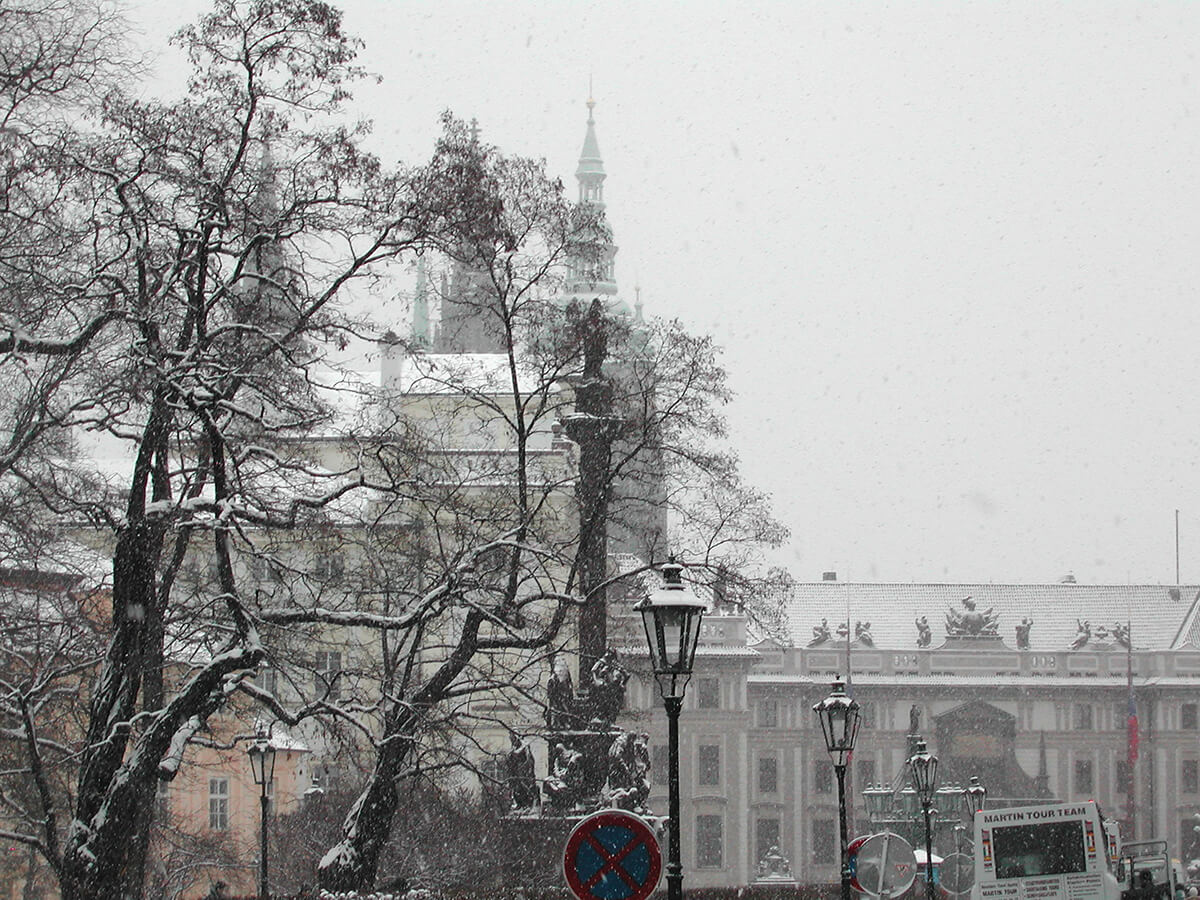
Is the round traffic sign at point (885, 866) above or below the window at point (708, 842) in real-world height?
above

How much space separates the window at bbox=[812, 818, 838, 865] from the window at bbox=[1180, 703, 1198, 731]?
17631 mm

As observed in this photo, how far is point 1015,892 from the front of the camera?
24.9 m

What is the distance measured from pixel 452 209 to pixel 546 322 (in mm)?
5151

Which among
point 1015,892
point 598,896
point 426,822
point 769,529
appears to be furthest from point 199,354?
point 426,822

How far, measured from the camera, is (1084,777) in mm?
81562

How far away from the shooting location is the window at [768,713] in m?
79.4

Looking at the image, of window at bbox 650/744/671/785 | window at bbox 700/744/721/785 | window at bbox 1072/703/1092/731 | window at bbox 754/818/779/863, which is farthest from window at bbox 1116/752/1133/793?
window at bbox 650/744/671/785

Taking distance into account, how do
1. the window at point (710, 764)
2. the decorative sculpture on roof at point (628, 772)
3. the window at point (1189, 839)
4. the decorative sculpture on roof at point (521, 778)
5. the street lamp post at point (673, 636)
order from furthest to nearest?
A: the window at point (1189, 839)
the window at point (710, 764)
the decorative sculpture on roof at point (521, 778)
the decorative sculpture on roof at point (628, 772)
the street lamp post at point (673, 636)

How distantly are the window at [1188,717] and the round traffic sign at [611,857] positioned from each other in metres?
77.9

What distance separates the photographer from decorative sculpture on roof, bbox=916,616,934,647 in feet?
276

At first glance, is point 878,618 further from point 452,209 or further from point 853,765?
point 452,209

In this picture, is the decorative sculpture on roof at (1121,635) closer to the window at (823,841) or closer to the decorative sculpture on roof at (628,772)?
the window at (823,841)

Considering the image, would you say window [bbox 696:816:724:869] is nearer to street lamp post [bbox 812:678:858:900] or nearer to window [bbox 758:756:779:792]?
window [bbox 758:756:779:792]

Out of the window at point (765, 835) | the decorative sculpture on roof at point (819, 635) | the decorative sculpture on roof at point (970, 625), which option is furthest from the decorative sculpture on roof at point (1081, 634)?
the window at point (765, 835)
